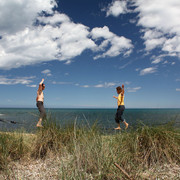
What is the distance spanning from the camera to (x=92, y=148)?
3055 mm

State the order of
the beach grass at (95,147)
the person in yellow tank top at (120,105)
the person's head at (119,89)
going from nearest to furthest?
the beach grass at (95,147), the person in yellow tank top at (120,105), the person's head at (119,89)

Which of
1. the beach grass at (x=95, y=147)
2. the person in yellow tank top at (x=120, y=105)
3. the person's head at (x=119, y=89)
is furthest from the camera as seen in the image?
the person's head at (x=119, y=89)

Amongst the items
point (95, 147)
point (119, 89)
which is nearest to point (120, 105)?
point (119, 89)

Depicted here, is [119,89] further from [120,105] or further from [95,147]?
[95,147]

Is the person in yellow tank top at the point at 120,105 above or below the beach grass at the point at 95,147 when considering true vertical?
above

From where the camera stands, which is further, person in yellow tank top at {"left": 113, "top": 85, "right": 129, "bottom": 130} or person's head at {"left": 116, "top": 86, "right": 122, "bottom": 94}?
person's head at {"left": 116, "top": 86, "right": 122, "bottom": 94}

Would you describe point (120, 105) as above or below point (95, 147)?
above

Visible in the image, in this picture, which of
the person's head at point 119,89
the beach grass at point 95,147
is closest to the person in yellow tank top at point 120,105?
the person's head at point 119,89

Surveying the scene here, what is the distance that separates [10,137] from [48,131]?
3.34ft

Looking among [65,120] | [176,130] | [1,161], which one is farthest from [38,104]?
[176,130]

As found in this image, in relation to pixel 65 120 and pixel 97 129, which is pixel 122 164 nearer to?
pixel 97 129

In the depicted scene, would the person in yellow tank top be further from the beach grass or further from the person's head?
the beach grass

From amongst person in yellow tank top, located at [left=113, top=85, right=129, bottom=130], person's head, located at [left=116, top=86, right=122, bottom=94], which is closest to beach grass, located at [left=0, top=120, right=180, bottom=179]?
person in yellow tank top, located at [left=113, top=85, right=129, bottom=130]

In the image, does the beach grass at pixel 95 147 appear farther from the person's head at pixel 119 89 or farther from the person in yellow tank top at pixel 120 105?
the person's head at pixel 119 89
